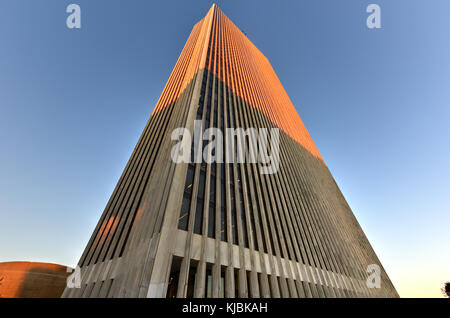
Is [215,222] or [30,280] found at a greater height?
[215,222]

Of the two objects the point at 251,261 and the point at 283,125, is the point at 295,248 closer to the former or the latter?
the point at 251,261

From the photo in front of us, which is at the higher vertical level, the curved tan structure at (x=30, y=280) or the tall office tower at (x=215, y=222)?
the tall office tower at (x=215, y=222)

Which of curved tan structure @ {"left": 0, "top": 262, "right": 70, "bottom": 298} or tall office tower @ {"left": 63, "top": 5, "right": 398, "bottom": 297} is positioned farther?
curved tan structure @ {"left": 0, "top": 262, "right": 70, "bottom": 298}

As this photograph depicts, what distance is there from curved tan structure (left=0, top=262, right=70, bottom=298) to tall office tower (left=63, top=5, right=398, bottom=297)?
44.1 ft

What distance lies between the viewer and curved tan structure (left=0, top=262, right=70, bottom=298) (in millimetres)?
21078

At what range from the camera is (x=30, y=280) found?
21.6 m

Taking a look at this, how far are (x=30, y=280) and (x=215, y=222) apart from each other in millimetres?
23601

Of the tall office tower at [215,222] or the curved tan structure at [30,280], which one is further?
the curved tan structure at [30,280]

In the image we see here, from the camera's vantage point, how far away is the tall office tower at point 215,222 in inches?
367

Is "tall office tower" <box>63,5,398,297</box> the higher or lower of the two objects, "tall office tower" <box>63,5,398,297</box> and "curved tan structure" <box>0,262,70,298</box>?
the higher

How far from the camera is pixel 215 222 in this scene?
11047 millimetres

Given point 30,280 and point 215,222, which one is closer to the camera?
point 215,222

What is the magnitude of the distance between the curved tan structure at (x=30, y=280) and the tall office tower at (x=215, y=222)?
530 inches

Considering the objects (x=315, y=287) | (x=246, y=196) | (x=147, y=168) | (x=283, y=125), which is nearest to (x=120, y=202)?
(x=147, y=168)
